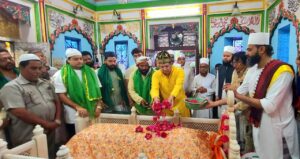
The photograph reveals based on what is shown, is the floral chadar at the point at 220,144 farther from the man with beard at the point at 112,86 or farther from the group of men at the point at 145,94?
the man with beard at the point at 112,86

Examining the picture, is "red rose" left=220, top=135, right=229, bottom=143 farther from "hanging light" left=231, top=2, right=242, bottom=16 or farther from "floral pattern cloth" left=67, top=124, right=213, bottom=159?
"hanging light" left=231, top=2, right=242, bottom=16

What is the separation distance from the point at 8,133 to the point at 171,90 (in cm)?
166

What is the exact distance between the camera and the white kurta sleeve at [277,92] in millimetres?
1740

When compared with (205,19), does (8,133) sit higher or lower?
lower

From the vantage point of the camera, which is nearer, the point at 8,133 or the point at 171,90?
the point at 8,133

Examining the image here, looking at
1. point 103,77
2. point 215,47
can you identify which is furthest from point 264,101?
point 215,47

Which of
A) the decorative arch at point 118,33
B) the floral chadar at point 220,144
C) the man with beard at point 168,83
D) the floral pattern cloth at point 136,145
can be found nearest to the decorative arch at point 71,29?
the decorative arch at point 118,33

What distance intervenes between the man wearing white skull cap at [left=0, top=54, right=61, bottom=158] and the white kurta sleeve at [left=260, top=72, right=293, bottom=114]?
75.6 inches

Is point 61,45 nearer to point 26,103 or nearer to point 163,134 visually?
point 26,103

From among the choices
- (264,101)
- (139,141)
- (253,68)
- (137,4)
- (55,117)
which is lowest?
(139,141)

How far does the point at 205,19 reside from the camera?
18.6ft

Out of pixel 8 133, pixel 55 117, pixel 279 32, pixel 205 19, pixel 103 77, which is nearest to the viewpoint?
pixel 8 133

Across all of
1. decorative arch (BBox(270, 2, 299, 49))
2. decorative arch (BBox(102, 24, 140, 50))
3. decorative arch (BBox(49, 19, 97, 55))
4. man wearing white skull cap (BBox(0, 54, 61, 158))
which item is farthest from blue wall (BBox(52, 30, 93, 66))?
decorative arch (BBox(270, 2, 299, 49))

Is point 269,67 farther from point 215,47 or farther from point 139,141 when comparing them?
point 215,47
